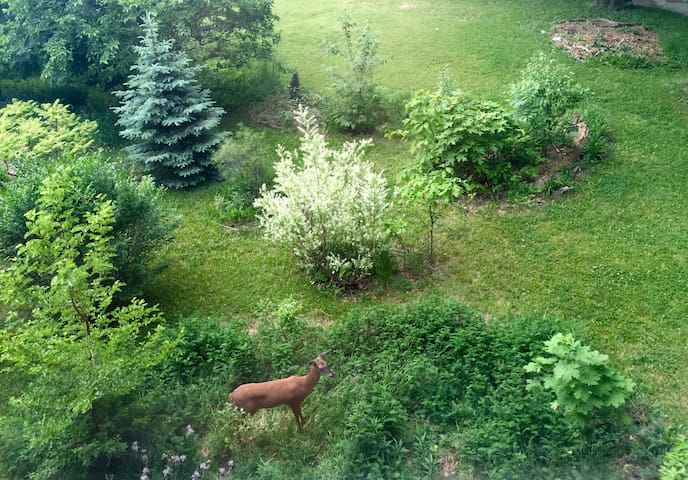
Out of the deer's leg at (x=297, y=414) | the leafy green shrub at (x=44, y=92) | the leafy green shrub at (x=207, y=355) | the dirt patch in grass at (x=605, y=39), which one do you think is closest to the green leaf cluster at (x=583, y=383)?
the deer's leg at (x=297, y=414)

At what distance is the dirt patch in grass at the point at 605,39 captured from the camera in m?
12.0

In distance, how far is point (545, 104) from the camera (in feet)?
26.4

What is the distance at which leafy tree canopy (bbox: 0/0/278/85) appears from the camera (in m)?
9.88

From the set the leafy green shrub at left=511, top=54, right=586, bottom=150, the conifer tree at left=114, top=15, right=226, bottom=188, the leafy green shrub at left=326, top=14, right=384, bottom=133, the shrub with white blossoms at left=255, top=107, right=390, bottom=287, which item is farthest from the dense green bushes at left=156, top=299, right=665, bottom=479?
the leafy green shrub at left=326, top=14, right=384, bottom=133

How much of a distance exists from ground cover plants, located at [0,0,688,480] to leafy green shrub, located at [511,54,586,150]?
0.04 metres

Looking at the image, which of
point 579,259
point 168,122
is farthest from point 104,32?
point 579,259

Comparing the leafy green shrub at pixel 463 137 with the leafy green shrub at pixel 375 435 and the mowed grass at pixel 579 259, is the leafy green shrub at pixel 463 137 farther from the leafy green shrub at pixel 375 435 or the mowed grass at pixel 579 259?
the leafy green shrub at pixel 375 435

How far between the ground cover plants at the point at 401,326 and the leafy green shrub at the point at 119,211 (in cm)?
6

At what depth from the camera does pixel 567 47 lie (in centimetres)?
1244

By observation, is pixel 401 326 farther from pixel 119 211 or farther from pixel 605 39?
pixel 605 39

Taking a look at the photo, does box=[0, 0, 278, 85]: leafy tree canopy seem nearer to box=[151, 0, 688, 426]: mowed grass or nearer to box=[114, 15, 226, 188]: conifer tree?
box=[114, 15, 226, 188]: conifer tree

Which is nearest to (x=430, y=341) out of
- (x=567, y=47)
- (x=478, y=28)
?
(x=567, y=47)

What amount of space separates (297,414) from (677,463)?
2.85 m

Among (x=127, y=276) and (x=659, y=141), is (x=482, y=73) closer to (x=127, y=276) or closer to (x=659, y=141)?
(x=659, y=141)
